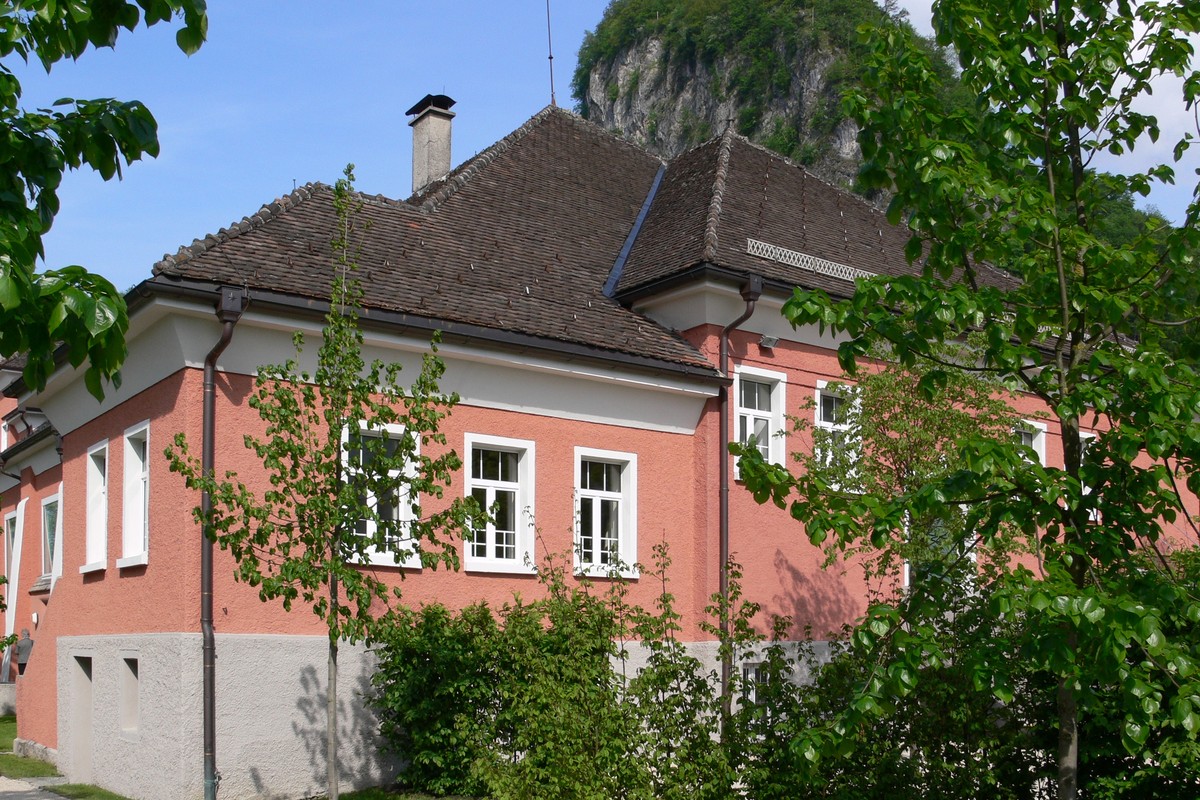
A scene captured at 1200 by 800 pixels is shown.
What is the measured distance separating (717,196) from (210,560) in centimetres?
1004

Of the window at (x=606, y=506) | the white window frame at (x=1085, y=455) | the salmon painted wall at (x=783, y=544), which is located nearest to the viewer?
the white window frame at (x=1085, y=455)

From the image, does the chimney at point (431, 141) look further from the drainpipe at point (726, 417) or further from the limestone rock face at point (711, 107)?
the limestone rock face at point (711, 107)

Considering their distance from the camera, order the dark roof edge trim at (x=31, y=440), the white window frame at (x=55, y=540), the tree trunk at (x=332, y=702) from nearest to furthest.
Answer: the tree trunk at (x=332, y=702) → the white window frame at (x=55, y=540) → the dark roof edge trim at (x=31, y=440)

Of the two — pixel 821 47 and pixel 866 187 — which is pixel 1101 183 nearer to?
pixel 866 187

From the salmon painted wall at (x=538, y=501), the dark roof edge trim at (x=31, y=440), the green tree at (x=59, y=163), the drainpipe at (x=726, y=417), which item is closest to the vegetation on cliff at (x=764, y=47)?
the drainpipe at (x=726, y=417)

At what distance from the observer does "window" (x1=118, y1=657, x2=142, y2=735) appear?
14.4 metres

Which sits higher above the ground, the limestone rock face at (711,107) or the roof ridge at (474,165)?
the limestone rock face at (711,107)

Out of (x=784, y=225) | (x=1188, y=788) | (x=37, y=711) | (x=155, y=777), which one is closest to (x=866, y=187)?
(x=1188, y=788)

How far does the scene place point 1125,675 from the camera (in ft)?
18.3

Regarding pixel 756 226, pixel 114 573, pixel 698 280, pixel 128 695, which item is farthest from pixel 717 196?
pixel 128 695

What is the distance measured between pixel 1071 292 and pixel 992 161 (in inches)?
34.2

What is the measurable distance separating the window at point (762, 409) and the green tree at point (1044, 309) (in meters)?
10.3

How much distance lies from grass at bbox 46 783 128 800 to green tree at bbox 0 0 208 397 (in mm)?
10489

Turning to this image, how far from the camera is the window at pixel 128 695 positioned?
1442 centimetres
